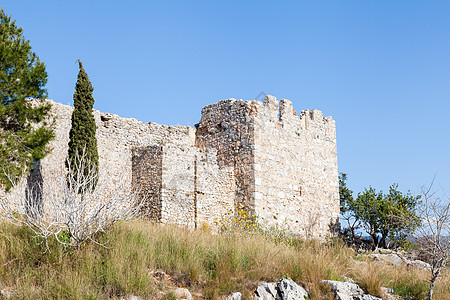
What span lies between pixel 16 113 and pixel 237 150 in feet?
26.7

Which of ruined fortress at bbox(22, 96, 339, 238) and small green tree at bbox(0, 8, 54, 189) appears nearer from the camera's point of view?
small green tree at bbox(0, 8, 54, 189)

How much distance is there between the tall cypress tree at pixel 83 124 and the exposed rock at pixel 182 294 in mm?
7309

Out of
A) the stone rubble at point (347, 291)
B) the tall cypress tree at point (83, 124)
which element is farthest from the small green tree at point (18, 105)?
the stone rubble at point (347, 291)

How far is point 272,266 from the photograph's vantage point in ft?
35.7

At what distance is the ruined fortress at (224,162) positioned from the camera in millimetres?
16984

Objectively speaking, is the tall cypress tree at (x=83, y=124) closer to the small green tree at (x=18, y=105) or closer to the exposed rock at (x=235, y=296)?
the small green tree at (x=18, y=105)

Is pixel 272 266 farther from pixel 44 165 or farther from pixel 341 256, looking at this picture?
pixel 44 165

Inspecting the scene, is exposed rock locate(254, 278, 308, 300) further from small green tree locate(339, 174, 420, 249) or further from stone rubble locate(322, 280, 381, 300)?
small green tree locate(339, 174, 420, 249)

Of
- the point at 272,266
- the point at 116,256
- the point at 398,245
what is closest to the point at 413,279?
the point at 272,266

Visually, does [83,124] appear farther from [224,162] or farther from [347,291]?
[347,291]

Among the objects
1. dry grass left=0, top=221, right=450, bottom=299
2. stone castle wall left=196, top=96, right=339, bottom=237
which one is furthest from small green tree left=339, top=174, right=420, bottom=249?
dry grass left=0, top=221, right=450, bottom=299

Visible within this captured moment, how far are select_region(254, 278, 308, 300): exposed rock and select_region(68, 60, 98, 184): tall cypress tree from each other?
7.81m

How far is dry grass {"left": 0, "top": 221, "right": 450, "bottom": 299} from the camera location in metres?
8.88

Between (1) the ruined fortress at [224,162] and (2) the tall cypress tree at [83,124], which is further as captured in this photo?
(1) the ruined fortress at [224,162]
